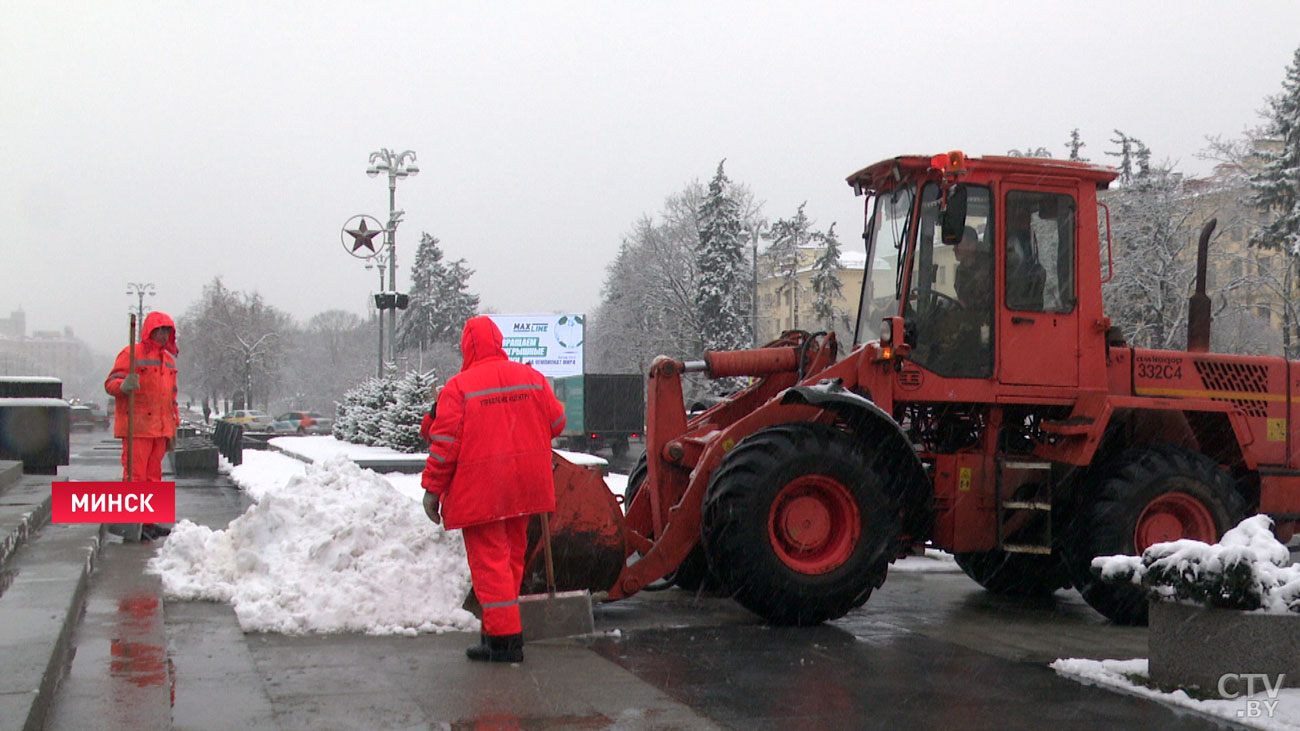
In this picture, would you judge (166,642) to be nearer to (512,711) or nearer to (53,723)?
(53,723)

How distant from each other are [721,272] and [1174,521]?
49.2 meters

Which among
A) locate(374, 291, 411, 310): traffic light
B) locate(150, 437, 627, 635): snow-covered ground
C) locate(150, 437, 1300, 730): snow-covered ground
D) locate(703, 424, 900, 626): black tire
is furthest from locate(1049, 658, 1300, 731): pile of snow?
locate(374, 291, 411, 310): traffic light

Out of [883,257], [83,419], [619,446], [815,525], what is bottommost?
[619,446]

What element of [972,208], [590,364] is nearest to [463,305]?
[590,364]

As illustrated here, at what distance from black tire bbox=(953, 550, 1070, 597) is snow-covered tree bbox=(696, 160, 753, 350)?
47.2m

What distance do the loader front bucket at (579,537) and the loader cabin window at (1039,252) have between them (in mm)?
3236

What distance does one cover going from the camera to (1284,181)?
38.2 m

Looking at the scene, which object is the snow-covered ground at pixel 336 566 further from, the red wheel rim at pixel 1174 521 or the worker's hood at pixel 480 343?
the red wheel rim at pixel 1174 521

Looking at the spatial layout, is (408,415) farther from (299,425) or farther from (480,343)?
(299,425)

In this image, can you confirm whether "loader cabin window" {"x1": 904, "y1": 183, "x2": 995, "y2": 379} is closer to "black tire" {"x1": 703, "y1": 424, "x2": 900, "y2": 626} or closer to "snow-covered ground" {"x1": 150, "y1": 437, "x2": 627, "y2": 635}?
"black tire" {"x1": 703, "y1": 424, "x2": 900, "y2": 626}

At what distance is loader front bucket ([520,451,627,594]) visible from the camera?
7227 mm

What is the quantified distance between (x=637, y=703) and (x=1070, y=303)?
4.80 meters

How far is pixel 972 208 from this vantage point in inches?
334

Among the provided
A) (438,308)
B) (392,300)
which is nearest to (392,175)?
(392,300)
